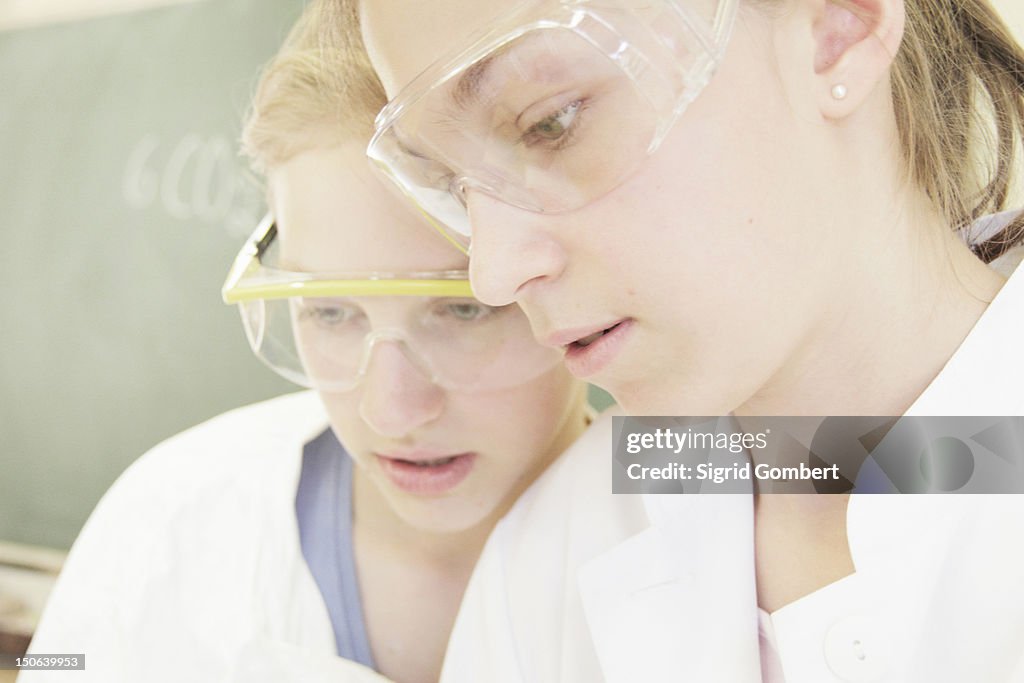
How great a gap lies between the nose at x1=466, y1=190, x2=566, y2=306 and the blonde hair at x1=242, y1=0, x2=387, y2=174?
350 millimetres

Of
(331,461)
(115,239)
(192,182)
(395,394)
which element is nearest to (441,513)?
(395,394)

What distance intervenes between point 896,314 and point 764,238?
0.17 m

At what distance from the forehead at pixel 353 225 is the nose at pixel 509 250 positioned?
0.27 metres

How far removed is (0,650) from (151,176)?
100cm

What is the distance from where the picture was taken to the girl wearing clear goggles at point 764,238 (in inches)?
25.5

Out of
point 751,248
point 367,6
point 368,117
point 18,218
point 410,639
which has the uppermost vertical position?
point 18,218

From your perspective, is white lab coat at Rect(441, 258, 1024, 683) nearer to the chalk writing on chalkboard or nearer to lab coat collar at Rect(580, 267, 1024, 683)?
lab coat collar at Rect(580, 267, 1024, 683)

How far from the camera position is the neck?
765 millimetres

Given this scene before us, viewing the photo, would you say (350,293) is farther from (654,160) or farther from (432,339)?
(654,160)

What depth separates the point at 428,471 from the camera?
3.49 feet

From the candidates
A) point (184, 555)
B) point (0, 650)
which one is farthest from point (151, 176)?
point (184, 555)

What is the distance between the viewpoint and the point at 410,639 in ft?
3.82

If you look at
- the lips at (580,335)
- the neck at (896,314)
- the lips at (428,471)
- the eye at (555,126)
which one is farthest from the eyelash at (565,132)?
the lips at (428,471)

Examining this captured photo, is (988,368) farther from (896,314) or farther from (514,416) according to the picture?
(514,416)
